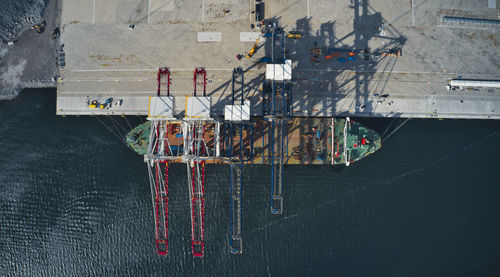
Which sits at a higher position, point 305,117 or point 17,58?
point 17,58

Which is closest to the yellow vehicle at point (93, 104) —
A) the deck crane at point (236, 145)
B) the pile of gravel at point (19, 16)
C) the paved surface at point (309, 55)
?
the paved surface at point (309, 55)

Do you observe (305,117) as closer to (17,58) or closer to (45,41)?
(45,41)

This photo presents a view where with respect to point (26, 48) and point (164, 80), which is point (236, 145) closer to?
point (164, 80)

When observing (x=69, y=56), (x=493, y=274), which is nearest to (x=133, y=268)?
(x=69, y=56)

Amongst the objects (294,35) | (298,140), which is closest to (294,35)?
(294,35)

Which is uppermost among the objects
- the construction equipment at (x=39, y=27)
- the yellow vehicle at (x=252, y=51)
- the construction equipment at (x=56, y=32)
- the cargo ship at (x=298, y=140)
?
the construction equipment at (x=39, y=27)

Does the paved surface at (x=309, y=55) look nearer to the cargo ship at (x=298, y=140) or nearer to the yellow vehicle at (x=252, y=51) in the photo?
the yellow vehicle at (x=252, y=51)

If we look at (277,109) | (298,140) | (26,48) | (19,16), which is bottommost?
(298,140)
